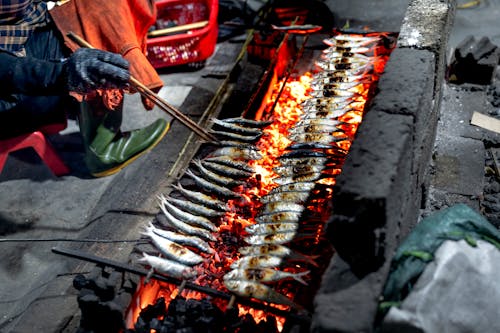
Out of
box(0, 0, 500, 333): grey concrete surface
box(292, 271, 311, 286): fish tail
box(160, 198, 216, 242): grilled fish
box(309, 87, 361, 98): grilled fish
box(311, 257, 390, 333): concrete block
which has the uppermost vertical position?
box(311, 257, 390, 333): concrete block

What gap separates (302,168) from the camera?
5309mm

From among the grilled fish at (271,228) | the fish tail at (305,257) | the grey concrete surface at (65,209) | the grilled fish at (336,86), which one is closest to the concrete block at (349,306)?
the fish tail at (305,257)

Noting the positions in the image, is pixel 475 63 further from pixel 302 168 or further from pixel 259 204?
pixel 259 204

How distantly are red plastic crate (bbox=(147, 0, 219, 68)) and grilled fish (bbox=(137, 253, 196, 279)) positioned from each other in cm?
584

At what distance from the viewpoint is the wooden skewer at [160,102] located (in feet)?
17.3

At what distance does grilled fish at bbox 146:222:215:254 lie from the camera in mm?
4527

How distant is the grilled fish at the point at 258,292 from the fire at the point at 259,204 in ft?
1.03

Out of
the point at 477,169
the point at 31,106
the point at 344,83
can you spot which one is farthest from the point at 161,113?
the point at 477,169

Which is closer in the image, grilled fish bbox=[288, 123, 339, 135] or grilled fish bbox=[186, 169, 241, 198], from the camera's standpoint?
grilled fish bbox=[186, 169, 241, 198]

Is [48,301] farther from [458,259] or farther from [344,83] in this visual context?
[344,83]

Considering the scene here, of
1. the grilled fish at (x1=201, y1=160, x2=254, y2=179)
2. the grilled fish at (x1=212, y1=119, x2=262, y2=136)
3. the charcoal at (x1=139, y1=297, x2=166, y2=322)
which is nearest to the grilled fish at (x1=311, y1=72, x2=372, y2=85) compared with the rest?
the grilled fish at (x1=212, y1=119, x2=262, y2=136)

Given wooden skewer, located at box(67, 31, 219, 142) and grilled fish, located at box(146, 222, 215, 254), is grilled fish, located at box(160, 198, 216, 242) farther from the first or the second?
wooden skewer, located at box(67, 31, 219, 142)

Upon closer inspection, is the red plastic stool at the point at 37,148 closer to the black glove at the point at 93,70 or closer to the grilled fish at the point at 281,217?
the black glove at the point at 93,70

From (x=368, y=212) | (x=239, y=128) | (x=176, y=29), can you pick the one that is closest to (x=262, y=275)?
(x=368, y=212)
